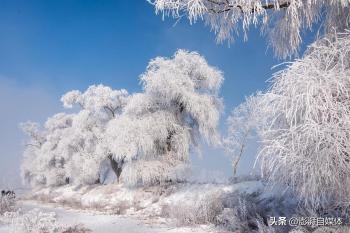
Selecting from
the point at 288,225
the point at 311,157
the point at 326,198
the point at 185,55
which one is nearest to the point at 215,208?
the point at 288,225

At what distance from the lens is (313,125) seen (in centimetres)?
530

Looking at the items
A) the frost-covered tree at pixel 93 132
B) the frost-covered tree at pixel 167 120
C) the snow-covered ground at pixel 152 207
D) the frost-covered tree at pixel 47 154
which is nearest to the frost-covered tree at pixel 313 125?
the snow-covered ground at pixel 152 207

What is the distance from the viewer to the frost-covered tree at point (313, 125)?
5289 millimetres

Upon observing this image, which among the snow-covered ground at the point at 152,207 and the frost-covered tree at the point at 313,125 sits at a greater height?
the frost-covered tree at the point at 313,125

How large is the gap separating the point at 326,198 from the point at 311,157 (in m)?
1.09

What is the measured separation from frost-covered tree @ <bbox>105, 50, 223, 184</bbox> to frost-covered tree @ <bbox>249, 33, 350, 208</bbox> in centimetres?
1188

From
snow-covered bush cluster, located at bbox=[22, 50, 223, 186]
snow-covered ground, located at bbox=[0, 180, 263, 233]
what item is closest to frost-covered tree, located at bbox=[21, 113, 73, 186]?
snow-covered ground, located at bbox=[0, 180, 263, 233]

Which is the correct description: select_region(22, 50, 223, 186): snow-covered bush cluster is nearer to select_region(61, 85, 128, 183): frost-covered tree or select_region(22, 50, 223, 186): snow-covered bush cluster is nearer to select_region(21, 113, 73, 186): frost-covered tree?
select_region(61, 85, 128, 183): frost-covered tree

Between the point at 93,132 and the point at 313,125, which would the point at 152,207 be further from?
the point at 93,132

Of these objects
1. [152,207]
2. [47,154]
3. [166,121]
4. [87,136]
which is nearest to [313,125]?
[152,207]

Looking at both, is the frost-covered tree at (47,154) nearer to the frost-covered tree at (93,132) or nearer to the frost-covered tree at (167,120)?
the frost-covered tree at (93,132)

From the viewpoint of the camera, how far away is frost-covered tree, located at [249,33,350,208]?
5.29 meters

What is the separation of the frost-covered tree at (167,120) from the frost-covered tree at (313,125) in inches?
468

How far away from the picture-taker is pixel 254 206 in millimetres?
9555
